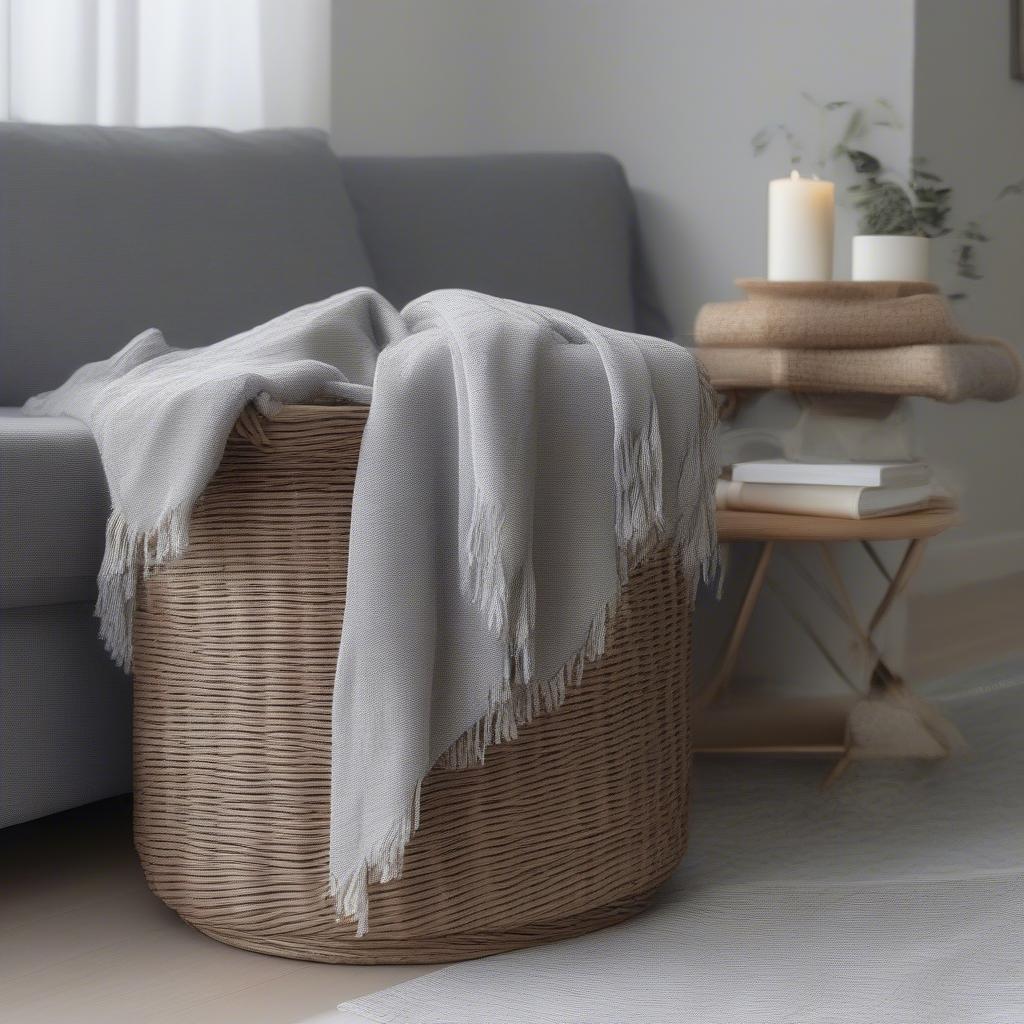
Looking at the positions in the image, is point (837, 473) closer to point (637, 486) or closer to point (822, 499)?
point (822, 499)

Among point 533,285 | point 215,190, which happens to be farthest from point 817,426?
point 215,190

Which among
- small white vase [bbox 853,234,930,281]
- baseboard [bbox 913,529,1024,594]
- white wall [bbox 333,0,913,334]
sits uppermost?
white wall [bbox 333,0,913,334]

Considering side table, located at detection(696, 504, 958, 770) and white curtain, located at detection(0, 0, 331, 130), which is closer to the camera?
side table, located at detection(696, 504, 958, 770)

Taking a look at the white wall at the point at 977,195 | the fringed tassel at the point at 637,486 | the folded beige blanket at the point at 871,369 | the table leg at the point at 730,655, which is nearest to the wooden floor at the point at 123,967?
the fringed tassel at the point at 637,486

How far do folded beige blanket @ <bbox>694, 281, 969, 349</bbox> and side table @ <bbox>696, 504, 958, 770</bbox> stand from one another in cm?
23

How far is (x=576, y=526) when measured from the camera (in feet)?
3.74

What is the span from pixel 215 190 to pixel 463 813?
1.10 metres

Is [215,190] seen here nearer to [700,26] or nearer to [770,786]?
[700,26]

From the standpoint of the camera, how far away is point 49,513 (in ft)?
4.16

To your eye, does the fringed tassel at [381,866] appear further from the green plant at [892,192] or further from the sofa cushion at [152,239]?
the green plant at [892,192]

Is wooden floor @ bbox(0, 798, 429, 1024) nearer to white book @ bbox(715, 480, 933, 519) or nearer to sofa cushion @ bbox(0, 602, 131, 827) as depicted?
sofa cushion @ bbox(0, 602, 131, 827)

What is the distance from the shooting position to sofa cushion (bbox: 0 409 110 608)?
4.07 feet

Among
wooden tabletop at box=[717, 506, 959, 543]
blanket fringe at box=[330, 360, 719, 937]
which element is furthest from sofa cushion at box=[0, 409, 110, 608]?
wooden tabletop at box=[717, 506, 959, 543]

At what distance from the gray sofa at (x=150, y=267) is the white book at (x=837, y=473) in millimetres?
494
